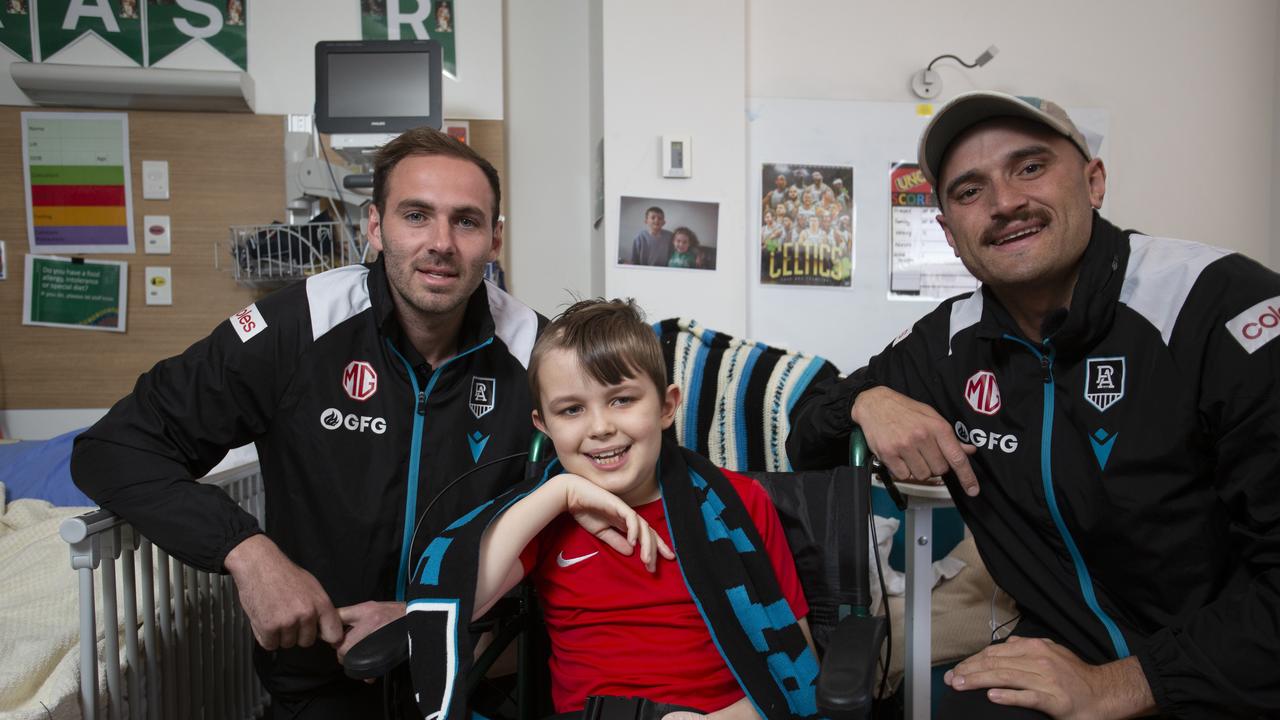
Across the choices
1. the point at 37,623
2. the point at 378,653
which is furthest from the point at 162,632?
the point at 378,653

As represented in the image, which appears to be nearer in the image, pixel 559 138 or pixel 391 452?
pixel 391 452

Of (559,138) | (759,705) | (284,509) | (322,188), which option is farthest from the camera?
(559,138)

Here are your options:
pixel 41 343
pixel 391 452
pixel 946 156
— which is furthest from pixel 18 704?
pixel 41 343

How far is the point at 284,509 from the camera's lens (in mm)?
1534

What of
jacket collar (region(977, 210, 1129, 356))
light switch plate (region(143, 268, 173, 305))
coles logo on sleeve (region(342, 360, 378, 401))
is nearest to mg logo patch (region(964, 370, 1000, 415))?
jacket collar (region(977, 210, 1129, 356))

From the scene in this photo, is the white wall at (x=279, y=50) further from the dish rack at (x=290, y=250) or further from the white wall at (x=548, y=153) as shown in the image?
the white wall at (x=548, y=153)

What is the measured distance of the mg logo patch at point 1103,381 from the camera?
1228mm

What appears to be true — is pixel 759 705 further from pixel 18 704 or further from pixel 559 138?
pixel 559 138

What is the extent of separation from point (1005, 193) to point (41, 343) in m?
3.39

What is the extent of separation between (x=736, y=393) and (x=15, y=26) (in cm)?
316

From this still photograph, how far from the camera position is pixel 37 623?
1.42m

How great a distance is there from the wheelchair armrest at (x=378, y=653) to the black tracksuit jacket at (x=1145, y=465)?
0.98 meters

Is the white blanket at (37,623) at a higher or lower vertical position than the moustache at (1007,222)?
lower

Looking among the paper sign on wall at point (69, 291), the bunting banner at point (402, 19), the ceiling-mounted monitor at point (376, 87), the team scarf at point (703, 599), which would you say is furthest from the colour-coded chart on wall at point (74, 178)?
the team scarf at point (703, 599)
